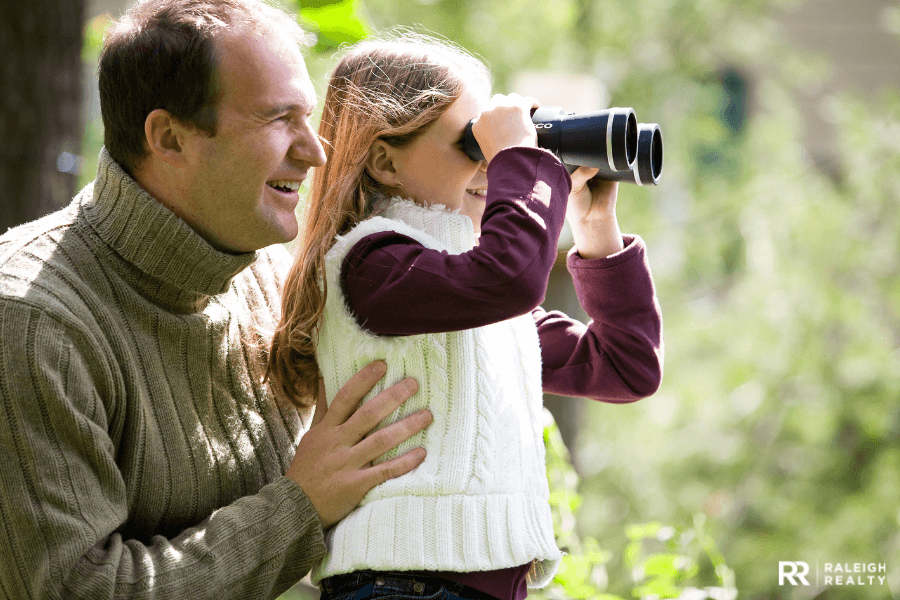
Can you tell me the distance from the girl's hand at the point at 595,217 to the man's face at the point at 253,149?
518mm

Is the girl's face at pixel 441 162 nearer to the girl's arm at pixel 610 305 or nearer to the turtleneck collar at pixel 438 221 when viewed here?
the turtleneck collar at pixel 438 221

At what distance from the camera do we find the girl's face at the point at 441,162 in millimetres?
1524

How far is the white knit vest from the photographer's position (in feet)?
4.43

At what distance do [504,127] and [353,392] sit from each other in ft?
1.64

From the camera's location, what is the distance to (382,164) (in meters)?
1.56

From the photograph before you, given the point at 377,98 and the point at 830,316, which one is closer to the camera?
the point at 377,98

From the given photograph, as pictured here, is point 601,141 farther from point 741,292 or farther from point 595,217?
point 741,292

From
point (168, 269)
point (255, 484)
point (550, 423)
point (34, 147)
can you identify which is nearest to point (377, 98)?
point (168, 269)

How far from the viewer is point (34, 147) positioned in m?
2.51

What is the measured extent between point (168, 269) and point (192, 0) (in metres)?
0.42

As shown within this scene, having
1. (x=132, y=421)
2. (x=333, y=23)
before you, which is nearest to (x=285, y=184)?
(x=132, y=421)

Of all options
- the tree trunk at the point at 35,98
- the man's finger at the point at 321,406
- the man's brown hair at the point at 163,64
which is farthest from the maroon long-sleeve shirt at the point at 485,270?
the tree trunk at the point at 35,98

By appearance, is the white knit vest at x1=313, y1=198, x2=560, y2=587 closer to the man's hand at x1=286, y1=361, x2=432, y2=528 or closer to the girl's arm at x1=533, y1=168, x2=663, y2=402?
the man's hand at x1=286, y1=361, x2=432, y2=528

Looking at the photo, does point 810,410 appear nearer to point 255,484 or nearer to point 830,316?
point 830,316
